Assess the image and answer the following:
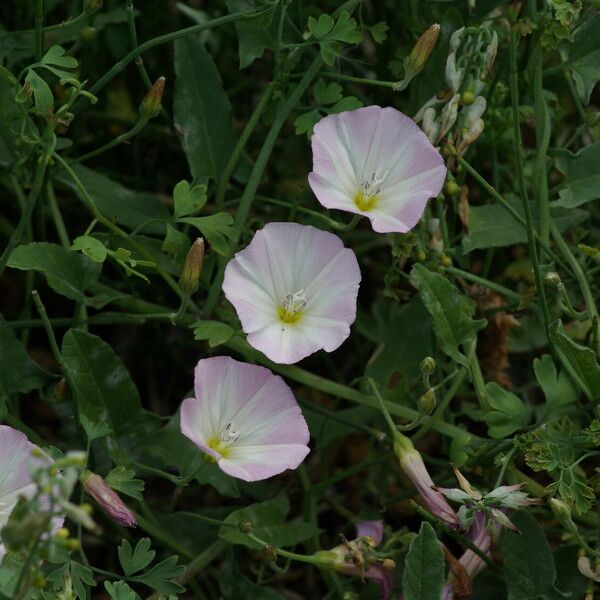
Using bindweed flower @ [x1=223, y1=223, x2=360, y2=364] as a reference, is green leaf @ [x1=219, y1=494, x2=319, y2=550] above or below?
below

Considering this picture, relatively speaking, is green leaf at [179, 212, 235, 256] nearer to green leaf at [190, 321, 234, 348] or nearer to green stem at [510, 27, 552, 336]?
green leaf at [190, 321, 234, 348]

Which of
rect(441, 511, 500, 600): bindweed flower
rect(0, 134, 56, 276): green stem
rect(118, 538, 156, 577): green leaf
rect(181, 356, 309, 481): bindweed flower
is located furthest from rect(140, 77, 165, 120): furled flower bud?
rect(441, 511, 500, 600): bindweed flower

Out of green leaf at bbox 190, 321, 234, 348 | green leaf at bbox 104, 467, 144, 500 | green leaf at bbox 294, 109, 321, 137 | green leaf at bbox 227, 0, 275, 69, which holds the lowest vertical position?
green leaf at bbox 104, 467, 144, 500

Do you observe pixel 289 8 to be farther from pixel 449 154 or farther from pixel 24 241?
pixel 24 241

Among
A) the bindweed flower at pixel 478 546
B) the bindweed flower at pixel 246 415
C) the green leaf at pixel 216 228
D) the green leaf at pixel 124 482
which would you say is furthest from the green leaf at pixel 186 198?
the bindweed flower at pixel 478 546

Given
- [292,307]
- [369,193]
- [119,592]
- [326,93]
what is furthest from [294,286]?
[119,592]
